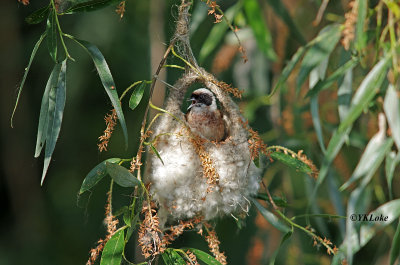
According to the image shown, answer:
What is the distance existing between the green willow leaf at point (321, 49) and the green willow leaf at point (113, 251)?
29.6 inches

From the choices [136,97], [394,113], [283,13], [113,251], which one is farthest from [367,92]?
[283,13]

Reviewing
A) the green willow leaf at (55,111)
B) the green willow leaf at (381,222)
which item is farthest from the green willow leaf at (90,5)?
the green willow leaf at (381,222)

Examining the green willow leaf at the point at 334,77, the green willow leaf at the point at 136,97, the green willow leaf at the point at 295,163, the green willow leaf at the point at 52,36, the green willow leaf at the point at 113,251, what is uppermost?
the green willow leaf at the point at 52,36

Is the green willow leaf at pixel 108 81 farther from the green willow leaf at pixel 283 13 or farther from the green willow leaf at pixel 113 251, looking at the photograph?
Answer: the green willow leaf at pixel 283 13

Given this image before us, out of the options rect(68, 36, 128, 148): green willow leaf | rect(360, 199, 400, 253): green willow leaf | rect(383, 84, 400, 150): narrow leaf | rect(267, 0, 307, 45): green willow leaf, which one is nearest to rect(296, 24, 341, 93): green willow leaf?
rect(383, 84, 400, 150): narrow leaf

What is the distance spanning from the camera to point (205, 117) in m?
2.51

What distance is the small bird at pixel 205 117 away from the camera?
250cm

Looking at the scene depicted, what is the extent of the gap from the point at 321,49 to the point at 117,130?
106 inches

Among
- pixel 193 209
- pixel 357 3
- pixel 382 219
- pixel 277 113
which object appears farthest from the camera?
pixel 277 113

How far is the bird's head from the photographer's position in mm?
2539

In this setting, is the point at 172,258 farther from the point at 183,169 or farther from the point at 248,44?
the point at 248,44

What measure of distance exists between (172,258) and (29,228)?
3.22 m

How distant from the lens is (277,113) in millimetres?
3094

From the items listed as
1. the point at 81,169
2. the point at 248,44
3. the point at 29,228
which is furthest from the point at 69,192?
the point at 248,44
